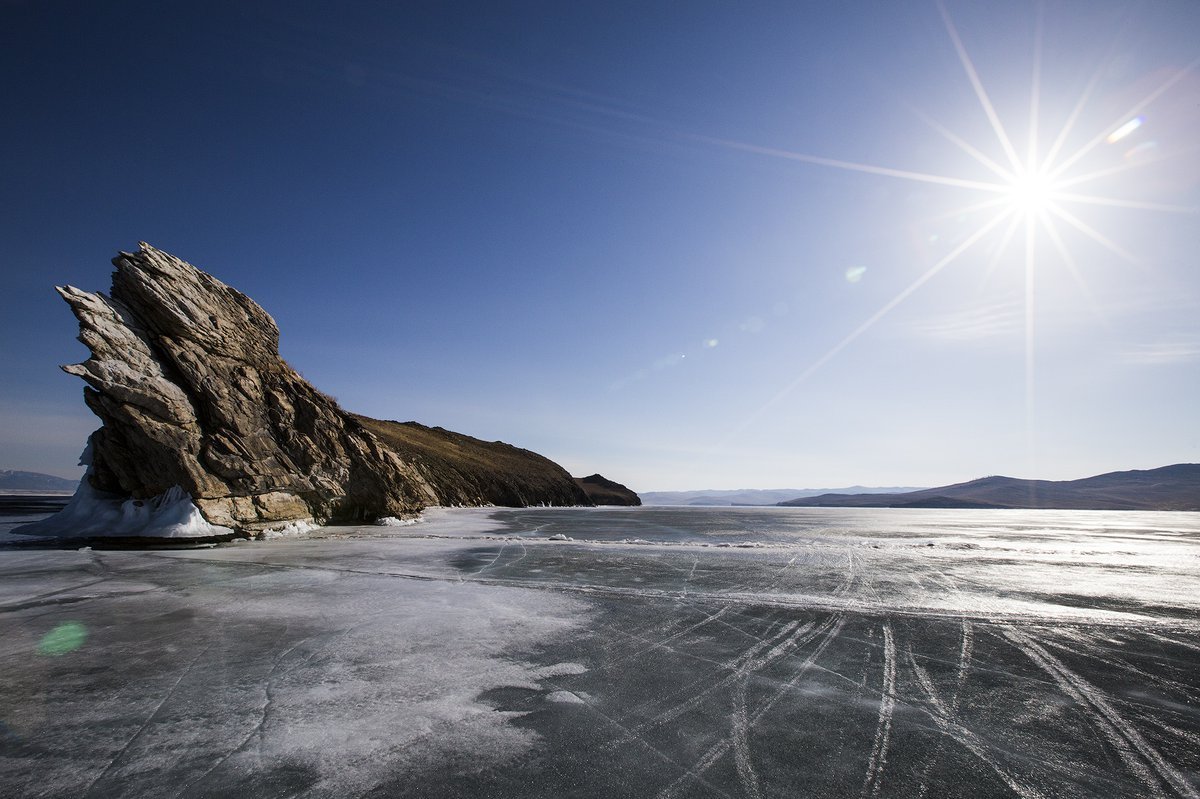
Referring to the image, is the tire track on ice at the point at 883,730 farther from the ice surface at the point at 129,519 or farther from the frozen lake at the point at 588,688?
the ice surface at the point at 129,519

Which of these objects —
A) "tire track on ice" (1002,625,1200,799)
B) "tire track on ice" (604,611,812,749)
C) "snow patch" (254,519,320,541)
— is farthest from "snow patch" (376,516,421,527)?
"tire track on ice" (1002,625,1200,799)

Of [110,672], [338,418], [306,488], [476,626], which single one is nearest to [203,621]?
[110,672]

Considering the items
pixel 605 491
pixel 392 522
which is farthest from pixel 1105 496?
pixel 392 522

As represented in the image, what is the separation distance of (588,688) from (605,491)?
4006 inches

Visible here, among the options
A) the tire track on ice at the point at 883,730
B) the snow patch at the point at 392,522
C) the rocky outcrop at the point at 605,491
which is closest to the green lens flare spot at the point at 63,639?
the tire track on ice at the point at 883,730

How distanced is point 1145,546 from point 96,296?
134ft

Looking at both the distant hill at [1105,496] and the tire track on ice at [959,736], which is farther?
the distant hill at [1105,496]

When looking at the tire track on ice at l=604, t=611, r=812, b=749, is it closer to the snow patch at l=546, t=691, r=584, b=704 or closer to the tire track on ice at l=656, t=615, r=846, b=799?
the tire track on ice at l=656, t=615, r=846, b=799

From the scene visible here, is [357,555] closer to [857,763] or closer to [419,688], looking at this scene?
[419,688]

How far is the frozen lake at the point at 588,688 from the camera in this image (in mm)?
3047

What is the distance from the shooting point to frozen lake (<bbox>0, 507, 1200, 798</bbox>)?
120 inches

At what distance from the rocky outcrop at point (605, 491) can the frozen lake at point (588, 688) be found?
86.5 m

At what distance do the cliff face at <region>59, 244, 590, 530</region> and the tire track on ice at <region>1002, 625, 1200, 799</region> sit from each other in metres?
21.6

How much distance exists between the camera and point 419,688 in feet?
14.4
